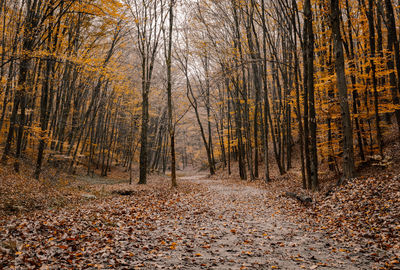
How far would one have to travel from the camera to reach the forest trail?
4031 mm

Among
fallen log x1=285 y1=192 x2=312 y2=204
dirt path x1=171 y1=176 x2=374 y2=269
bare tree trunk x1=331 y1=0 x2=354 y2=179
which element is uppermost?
bare tree trunk x1=331 y1=0 x2=354 y2=179

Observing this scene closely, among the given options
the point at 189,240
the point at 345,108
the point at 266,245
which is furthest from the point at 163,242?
the point at 345,108

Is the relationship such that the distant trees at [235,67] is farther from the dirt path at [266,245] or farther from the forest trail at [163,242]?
the forest trail at [163,242]

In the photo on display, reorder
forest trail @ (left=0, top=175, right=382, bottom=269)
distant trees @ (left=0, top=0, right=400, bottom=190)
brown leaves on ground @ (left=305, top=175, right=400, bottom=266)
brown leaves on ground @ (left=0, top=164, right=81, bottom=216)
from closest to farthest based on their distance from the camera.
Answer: forest trail @ (left=0, top=175, right=382, bottom=269)
brown leaves on ground @ (left=305, top=175, right=400, bottom=266)
brown leaves on ground @ (left=0, top=164, right=81, bottom=216)
distant trees @ (left=0, top=0, right=400, bottom=190)

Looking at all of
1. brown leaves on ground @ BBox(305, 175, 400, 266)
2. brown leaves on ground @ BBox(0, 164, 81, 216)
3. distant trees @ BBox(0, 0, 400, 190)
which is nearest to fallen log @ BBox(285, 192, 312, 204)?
brown leaves on ground @ BBox(305, 175, 400, 266)

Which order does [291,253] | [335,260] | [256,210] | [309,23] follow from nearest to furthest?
[335,260] → [291,253] → [256,210] → [309,23]

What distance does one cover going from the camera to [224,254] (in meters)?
4.60

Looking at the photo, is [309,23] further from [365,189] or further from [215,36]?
[215,36]

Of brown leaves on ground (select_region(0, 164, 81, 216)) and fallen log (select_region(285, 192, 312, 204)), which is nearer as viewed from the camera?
brown leaves on ground (select_region(0, 164, 81, 216))

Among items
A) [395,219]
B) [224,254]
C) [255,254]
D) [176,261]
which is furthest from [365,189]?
[176,261]

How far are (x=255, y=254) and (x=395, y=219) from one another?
340cm

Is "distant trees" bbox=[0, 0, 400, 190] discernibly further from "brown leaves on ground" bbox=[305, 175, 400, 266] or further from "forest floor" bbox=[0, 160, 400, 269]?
"forest floor" bbox=[0, 160, 400, 269]

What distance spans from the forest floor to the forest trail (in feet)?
0.05

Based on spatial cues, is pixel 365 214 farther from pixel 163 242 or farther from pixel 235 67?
pixel 235 67
